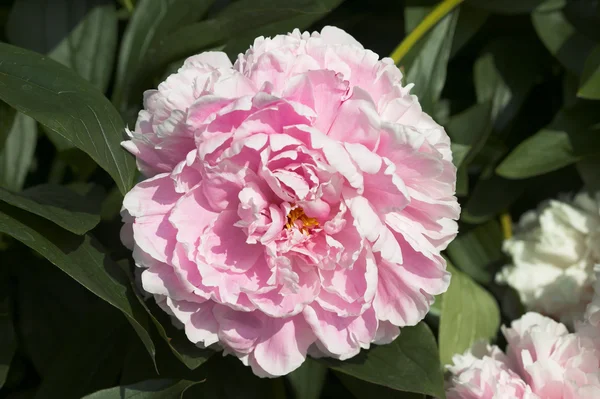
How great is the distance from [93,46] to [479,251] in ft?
1.65

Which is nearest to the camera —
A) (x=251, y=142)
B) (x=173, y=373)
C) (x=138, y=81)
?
(x=251, y=142)

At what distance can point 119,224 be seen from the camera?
2.31 ft

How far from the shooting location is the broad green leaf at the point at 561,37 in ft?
2.47

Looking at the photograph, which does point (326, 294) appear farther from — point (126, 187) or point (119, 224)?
point (119, 224)

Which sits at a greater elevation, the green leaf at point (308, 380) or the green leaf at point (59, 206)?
the green leaf at point (59, 206)

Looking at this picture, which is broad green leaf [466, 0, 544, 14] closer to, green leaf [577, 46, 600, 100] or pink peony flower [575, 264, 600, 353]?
green leaf [577, 46, 600, 100]

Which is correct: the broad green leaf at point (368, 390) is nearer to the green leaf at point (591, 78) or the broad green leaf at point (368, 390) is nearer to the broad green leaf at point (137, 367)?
the broad green leaf at point (137, 367)

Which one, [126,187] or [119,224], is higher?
[126,187]

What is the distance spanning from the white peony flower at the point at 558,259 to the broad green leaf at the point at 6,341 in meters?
0.51

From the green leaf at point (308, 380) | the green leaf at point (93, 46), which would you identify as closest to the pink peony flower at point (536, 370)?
the green leaf at point (308, 380)

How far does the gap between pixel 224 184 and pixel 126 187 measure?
7 centimetres

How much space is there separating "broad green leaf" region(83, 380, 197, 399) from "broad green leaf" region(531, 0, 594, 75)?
0.54 metres

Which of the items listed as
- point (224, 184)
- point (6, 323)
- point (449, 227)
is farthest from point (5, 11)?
point (449, 227)

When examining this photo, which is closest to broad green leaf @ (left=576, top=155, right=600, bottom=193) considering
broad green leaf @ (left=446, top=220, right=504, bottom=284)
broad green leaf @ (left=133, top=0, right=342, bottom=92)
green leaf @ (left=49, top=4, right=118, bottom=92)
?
broad green leaf @ (left=446, top=220, right=504, bottom=284)
